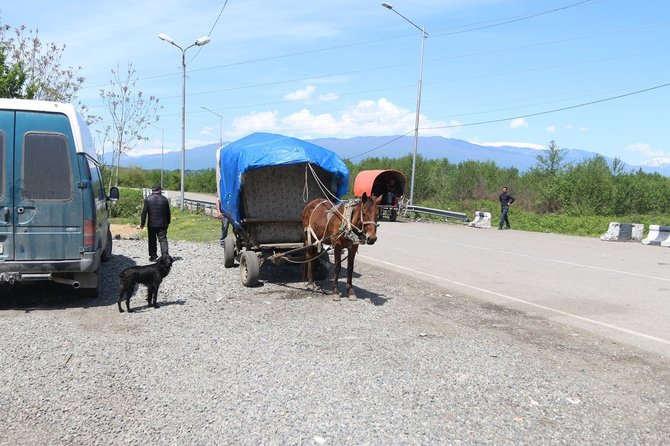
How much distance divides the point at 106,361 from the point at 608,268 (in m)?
12.3

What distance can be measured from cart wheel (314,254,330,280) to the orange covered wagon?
64.1 ft

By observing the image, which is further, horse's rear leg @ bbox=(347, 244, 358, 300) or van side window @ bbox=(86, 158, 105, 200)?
horse's rear leg @ bbox=(347, 244, 358, 300)

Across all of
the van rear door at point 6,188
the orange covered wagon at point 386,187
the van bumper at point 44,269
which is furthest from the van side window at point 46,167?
the orange covered wagon at point 386,187

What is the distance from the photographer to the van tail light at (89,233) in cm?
834

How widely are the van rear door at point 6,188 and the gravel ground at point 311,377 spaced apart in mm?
1005

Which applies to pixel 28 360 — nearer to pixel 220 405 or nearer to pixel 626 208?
pixel 220 405

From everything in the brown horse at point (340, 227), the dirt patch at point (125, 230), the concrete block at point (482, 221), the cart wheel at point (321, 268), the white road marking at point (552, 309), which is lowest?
the dirt patch at point (125, 230)

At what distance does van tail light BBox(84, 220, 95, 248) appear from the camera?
8.34 metres

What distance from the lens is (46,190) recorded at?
26.7 ft

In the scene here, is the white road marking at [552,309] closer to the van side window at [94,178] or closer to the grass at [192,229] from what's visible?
the van side window at [94,178]

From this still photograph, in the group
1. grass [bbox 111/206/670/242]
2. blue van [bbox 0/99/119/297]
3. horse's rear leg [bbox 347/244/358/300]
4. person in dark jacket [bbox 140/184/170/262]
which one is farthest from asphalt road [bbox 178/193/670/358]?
blue van [bbox 0/99/119/297]

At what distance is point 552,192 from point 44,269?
3627cm

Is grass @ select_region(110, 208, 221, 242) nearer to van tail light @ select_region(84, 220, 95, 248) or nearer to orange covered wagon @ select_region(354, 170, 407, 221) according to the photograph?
van tail light @ select_region(84, 220, 95, 248)

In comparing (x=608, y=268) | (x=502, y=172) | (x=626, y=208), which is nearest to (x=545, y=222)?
(x=626, y=208)
